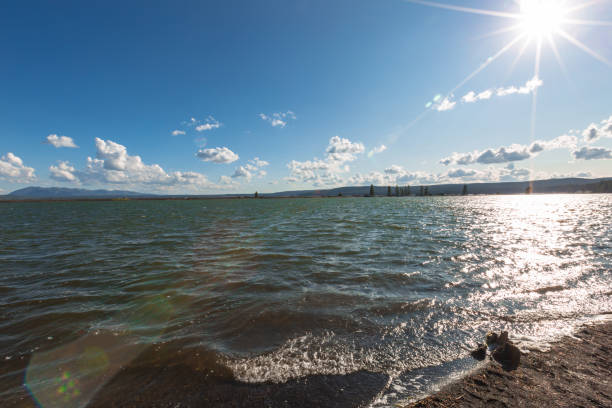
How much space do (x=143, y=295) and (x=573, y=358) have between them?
529 inches

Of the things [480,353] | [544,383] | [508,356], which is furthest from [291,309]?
[544,383]

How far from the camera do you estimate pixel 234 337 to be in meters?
6.84

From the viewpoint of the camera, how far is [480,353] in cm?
581

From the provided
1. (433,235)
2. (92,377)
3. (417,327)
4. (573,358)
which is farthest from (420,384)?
(433,235)

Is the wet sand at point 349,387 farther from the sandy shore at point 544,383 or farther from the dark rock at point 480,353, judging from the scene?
the dark rock at point 480,353

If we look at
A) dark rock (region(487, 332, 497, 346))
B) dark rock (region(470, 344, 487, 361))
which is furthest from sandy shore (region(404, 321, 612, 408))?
dark rock (region(487, 332, 497, 346))

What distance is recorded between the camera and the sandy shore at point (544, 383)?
4316 millimetres

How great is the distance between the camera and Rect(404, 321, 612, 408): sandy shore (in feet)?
14.2

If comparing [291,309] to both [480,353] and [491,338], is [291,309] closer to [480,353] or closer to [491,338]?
[480,353]

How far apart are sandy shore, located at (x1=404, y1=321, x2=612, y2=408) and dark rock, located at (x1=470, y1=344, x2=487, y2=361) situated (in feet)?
0.86

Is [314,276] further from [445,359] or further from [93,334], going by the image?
[93,334]

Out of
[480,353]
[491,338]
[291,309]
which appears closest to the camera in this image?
[480,353]

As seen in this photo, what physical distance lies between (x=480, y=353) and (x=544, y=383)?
116 cm

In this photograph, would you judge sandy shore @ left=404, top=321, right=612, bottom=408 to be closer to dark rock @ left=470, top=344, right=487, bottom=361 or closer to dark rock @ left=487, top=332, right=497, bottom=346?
dark rock @ left=470, top=344, right=487, bottom=361
